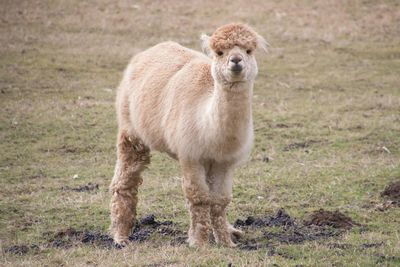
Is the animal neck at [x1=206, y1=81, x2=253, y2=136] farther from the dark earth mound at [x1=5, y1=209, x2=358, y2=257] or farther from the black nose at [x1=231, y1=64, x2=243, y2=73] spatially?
the dark earth mound at [x1=5, y1=209, x2=358, y2=257]

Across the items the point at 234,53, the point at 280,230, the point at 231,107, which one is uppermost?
the point at 234,53

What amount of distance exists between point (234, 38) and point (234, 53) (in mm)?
177

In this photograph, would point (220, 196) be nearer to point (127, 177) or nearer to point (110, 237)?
point (127, 177)

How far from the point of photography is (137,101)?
819 centimetres

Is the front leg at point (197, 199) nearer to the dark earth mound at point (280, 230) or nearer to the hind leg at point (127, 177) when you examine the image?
the dark earth mound at point (280, 230)

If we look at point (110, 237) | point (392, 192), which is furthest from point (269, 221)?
point (392, 192)

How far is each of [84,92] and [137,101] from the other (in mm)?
8331

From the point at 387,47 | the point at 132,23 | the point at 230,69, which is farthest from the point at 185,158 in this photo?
the point at 132,23

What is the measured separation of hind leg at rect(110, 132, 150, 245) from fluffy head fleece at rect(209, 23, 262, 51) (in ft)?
6.28

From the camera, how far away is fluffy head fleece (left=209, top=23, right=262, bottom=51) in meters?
6.80

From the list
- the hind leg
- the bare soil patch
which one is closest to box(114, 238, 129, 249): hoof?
the hind leg

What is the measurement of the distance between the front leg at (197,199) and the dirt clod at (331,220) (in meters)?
1.55

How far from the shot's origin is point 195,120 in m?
7.22

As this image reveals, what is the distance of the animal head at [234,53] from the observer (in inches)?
262
